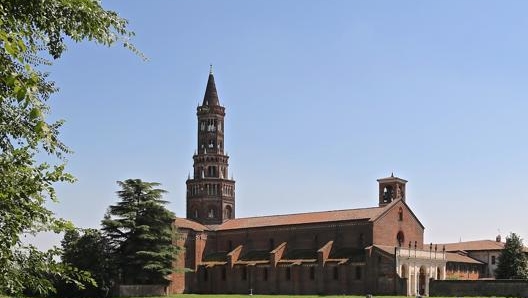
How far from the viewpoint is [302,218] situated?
75.8 m

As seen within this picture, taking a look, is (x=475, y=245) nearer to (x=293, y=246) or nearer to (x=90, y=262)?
(x=293, y=246)

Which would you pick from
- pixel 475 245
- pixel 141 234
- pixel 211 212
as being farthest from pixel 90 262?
pixel 475 245

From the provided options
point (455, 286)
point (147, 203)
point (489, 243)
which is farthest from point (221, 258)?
point (489, 243)

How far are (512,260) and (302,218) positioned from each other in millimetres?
22086

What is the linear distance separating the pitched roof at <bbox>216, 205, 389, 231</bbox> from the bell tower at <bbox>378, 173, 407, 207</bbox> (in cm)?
306

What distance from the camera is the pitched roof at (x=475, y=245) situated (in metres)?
86.1

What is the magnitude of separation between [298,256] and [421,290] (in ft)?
41.9

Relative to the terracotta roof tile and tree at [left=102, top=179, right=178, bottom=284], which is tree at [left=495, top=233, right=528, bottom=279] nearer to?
the terracotta roof tile

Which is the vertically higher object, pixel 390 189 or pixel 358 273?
pixel 390 189

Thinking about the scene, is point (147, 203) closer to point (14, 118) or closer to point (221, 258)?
point (221, 258)

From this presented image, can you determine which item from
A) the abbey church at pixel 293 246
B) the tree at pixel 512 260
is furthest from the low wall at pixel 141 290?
the tree at pixel 512 260

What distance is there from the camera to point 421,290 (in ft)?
219

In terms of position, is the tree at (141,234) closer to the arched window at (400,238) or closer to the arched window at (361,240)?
the arched window at (361,240)

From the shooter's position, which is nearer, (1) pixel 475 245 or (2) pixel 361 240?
(2) pixel 361 240
